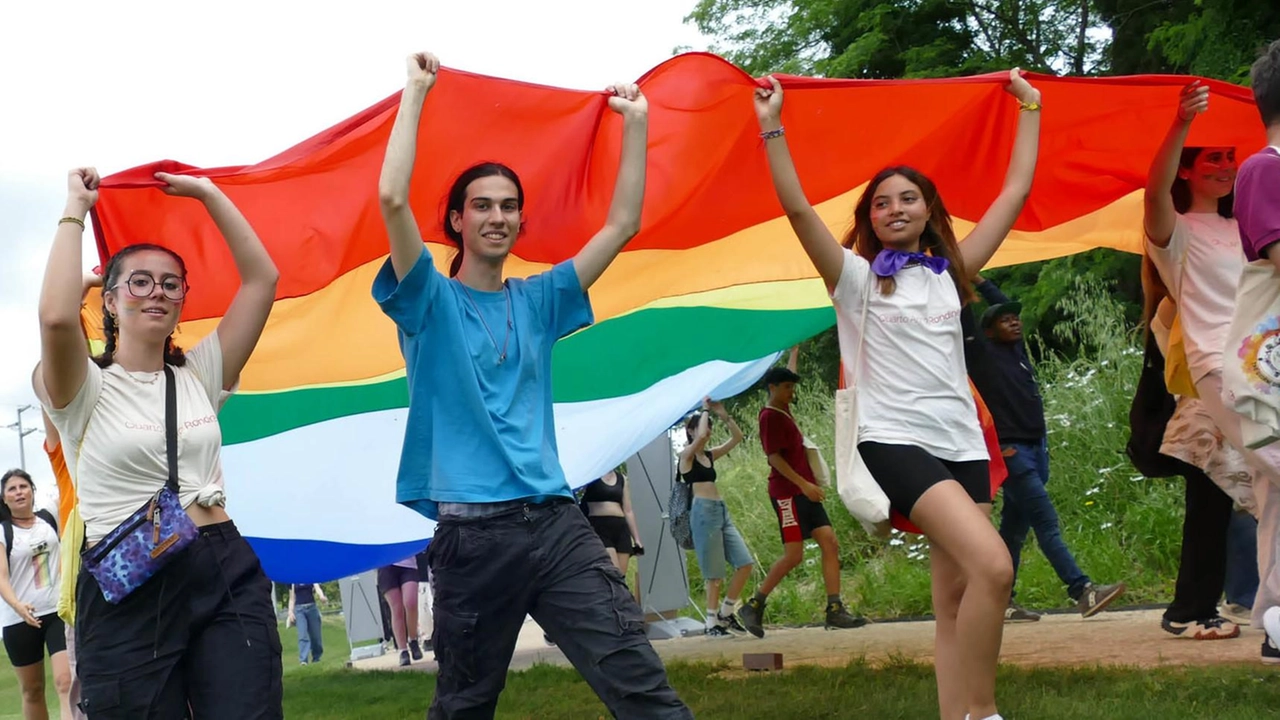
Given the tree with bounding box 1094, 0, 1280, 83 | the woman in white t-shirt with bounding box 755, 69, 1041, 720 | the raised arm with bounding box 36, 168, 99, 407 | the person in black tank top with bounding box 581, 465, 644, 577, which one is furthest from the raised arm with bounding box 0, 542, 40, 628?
the tree with bounding box 1094, 0, 1280, 83

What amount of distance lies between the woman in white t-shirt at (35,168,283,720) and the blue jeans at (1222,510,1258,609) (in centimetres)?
495

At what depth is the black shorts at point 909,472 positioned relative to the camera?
3.63 metres

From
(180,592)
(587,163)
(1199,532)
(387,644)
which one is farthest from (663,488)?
(180,592)

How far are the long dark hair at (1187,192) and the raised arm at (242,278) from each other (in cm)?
338

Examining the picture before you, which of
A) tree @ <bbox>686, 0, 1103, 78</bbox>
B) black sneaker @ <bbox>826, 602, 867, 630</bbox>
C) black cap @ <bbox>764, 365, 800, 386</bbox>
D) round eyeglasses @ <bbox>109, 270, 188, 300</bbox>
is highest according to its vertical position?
tree @ <bbox>686, 0, 1103, 78</bbox>

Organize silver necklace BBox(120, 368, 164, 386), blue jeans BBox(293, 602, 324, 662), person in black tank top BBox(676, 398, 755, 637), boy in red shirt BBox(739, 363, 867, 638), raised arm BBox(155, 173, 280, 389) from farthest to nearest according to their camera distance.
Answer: blue jeans BBox(293, 602, 324, 662) < person in black tank top BBox(676, 398, 755, 637) < boy in red shirt BBox(739, 363, 867, 638) < raised arm BBox(155, 173, 280, 389) < silver necklace BBox(120, 368, 164, 386)

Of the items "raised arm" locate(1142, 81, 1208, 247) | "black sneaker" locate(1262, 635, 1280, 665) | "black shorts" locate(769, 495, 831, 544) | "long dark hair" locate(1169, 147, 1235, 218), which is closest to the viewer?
"raised arm" locate(1142, 81, 1208, 247)

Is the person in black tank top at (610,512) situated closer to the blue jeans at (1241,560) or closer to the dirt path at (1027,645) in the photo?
the dirt path at (1027,645)

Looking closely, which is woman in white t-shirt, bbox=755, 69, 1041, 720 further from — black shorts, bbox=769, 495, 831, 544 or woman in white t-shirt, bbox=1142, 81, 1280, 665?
black shorts, bbox=769, 495, 831, 544

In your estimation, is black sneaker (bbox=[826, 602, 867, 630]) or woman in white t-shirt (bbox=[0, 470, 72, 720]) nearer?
woman in white t-shirt (bbox=[0, 470, 72, 720])

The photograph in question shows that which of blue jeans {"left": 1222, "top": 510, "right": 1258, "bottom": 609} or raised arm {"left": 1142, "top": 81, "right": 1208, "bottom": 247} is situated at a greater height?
raised arm {"left": 1142, "top": 81, "right": 1208, "bottom": 247}

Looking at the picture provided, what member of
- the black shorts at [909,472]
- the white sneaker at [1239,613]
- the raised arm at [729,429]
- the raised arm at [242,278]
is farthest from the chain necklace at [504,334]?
the raised arm at [729,429]

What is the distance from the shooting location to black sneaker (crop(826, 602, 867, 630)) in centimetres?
891

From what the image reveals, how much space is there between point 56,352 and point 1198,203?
401 cm
